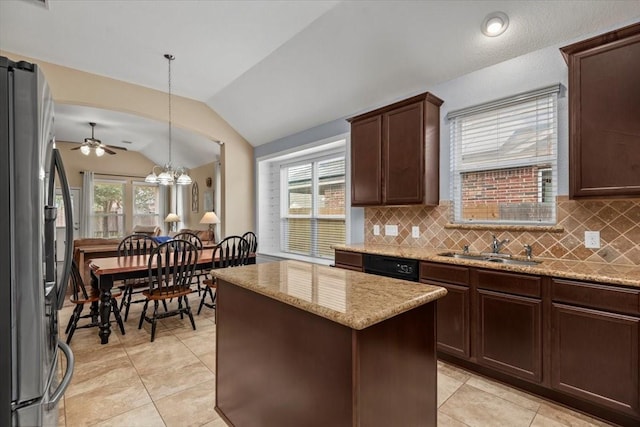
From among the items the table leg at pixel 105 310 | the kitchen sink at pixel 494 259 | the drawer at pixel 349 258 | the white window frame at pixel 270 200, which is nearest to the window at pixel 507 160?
the kitchen sink at pixel 494 259

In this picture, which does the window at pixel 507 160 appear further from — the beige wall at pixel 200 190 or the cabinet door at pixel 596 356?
the beige wall at pixel 200 190

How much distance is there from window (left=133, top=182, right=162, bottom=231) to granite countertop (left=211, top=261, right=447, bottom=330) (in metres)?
8.79

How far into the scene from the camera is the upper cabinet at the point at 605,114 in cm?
197

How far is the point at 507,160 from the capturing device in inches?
112

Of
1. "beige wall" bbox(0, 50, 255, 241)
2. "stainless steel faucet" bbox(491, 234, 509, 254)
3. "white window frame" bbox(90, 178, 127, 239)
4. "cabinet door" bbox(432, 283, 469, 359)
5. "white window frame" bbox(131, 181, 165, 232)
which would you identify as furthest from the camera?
"white window frame" bbox(131, 181, 165, 232)

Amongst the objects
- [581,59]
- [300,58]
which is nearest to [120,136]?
[300,58]

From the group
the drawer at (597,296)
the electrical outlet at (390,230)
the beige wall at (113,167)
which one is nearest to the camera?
the drawer at (597,296)

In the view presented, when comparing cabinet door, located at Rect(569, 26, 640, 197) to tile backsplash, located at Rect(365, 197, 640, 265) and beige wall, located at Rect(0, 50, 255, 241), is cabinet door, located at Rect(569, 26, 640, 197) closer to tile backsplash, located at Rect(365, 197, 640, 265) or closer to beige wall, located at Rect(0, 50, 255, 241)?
tile backsplash, located at Rect(365, 197, 640, 265)

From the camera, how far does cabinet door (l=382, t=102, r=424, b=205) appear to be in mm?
3051

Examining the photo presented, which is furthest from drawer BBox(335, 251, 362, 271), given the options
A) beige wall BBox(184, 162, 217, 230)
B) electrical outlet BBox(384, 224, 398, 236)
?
beige wall BBox(184, 162, 217, 230)

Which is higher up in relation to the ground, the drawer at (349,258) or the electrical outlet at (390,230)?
the electrical outlet at (390,230)

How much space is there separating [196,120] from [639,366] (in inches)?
215

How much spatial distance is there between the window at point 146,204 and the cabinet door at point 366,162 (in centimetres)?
800

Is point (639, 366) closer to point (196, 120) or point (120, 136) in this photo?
point (196, 120)
